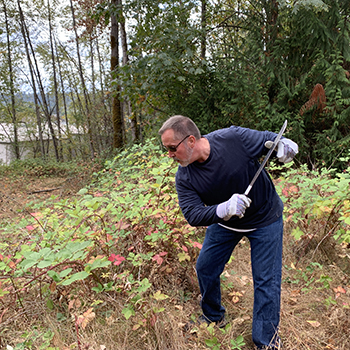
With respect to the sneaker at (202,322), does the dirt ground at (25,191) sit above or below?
above

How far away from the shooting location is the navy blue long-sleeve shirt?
6.72 ft

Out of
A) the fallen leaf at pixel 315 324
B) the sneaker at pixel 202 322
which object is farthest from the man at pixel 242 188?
the fallen leaf at pixel 315 324

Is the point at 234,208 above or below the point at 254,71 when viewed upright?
below

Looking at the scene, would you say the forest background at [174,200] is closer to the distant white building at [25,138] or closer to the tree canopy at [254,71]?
the tree canopy at [254,71]

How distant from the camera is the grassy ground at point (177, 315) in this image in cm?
222

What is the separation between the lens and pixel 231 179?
205 centimetres

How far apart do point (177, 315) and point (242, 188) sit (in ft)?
4.60

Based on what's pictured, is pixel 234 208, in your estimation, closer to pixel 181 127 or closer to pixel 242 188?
Result: pixel 242 188

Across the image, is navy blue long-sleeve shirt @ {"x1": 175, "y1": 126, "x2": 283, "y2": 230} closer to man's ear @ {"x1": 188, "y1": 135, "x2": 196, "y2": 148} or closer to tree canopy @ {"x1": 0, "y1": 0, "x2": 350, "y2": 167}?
man's ear @ {"x1": 188, "y1": 135, "x2": 196, "y2": 148}

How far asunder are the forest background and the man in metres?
0.48

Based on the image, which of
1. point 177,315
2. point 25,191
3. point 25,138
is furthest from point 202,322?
point 25,138

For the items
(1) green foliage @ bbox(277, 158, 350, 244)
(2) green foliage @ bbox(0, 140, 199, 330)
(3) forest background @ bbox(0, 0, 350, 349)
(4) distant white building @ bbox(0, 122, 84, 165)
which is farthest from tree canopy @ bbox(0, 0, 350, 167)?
(4) distant white building @ bbox(0, 122, 84, 165)

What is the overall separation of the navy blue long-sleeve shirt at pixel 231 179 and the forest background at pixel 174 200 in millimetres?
839

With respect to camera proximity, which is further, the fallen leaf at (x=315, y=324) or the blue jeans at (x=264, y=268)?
the fallen leaf at (x=315, y=324)
